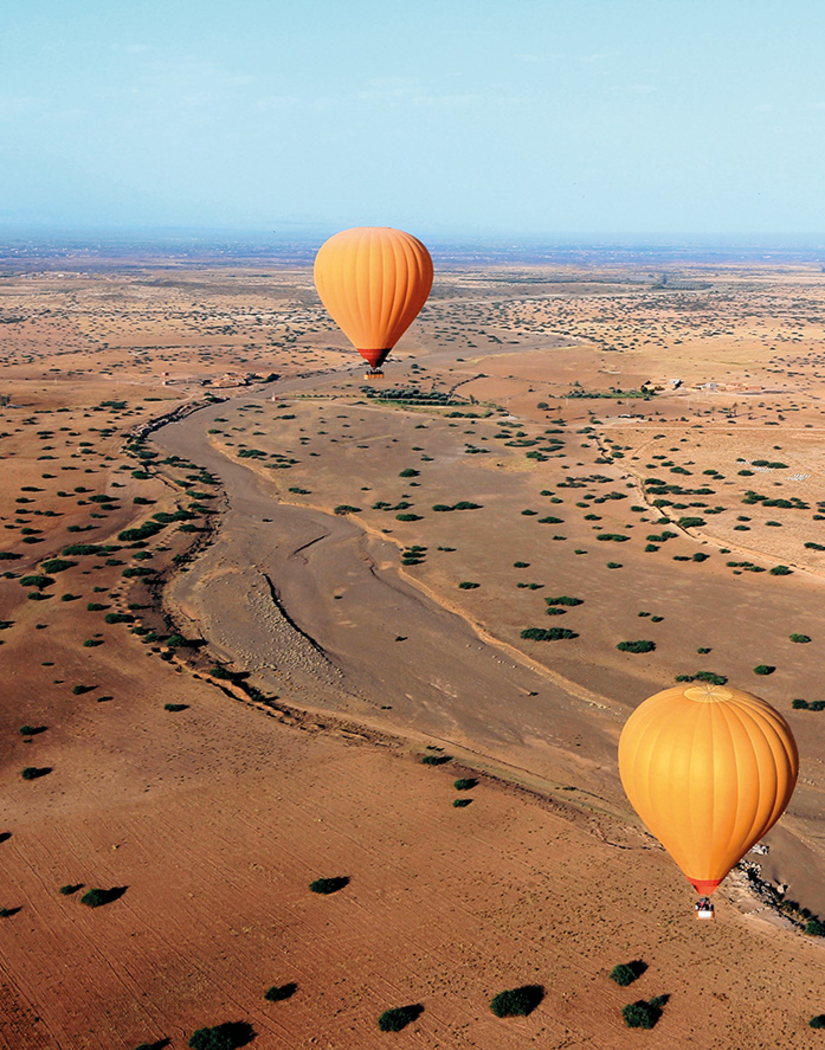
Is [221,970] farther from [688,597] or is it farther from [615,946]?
[688,597]

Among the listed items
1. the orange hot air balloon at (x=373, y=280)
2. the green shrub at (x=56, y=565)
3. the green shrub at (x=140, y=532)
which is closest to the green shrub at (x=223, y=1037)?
the orange hot air balloon at (x=373, y=280)

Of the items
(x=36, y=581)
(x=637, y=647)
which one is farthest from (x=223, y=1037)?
(x=36, y=581)

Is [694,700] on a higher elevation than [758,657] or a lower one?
higher

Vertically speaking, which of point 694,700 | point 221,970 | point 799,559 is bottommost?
point 221,970

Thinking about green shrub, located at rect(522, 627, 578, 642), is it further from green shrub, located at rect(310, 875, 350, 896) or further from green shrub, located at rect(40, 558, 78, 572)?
green shrub, located at rect(40, 558, 78, 572)

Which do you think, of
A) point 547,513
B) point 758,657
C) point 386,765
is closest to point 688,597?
point 758,657

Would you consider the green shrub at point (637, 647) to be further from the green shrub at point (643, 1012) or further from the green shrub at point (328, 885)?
the green shrub at point (643, 1012)

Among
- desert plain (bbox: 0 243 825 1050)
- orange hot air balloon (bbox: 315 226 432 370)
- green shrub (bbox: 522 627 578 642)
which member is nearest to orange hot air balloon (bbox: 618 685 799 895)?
desert plain (bbox: 0 243 825 1050)

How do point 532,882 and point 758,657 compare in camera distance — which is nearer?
point 532,882
